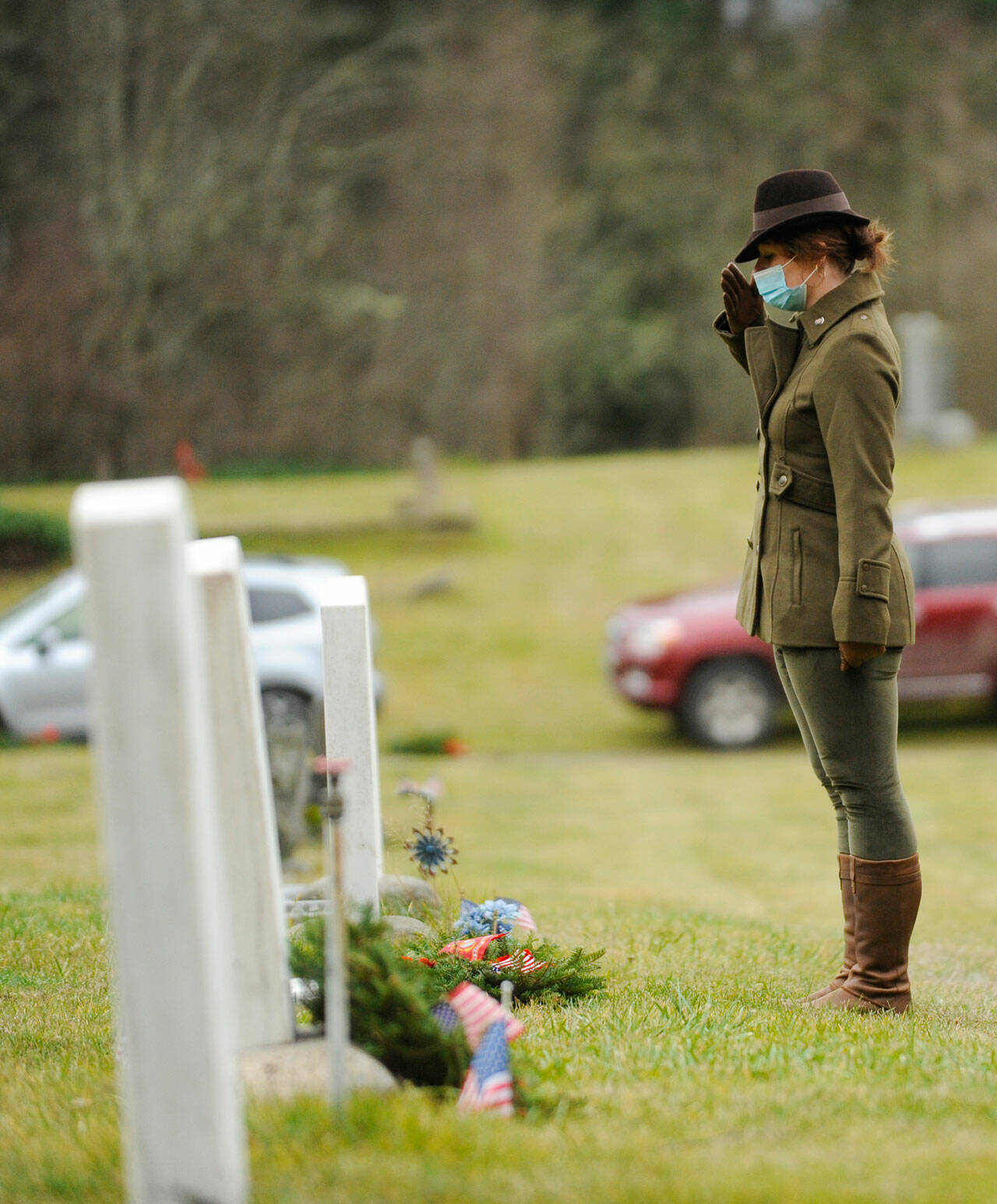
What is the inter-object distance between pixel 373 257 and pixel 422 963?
97.8ft

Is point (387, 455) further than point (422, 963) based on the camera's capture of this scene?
Yes

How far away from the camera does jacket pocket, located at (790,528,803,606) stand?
3701mm

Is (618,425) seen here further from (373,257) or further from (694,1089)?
(694,1089)

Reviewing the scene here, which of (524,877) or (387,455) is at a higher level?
(387,455)

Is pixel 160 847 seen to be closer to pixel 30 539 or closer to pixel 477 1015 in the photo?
pixel 477 1015

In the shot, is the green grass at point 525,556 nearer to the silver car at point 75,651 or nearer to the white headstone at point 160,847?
the silver car at point 75,651

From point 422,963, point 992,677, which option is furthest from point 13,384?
point 422,963

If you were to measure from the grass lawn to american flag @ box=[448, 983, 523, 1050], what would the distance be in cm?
11

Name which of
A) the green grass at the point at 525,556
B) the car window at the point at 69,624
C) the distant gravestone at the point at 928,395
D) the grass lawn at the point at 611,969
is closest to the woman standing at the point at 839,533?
the grass lawn at the point at 611,969

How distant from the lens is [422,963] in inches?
144

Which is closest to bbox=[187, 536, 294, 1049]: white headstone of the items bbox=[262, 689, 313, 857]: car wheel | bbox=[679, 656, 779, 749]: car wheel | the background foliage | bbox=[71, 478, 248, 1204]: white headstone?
bbox=[71, 478, 248, 1204]: white headstone

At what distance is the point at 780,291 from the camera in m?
3.80

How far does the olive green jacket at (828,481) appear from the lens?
3.55 m

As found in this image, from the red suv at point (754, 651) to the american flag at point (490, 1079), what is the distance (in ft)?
31.4
